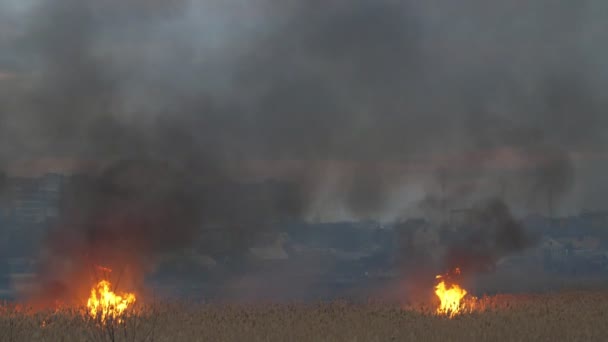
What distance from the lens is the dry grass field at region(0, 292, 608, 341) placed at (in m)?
22.3

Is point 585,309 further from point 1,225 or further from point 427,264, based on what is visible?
point 1,225

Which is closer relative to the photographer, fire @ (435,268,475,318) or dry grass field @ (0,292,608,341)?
dry grass field @ (0,292,608,341)

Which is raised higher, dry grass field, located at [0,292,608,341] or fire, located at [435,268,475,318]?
fire, located at [435,268,475,318]

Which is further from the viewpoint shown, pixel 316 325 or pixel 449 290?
pixel 449 290

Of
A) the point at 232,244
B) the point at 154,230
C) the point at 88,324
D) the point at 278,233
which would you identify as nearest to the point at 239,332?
the point at 88,324

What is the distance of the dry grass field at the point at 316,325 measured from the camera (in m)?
22.3

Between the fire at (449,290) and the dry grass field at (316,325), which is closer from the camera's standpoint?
the dry grass field at (316,325)

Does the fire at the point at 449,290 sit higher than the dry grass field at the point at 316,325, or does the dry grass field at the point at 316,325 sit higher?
the fire at the point at 449,290

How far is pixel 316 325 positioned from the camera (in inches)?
994

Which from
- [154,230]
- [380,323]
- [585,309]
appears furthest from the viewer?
[154,230]

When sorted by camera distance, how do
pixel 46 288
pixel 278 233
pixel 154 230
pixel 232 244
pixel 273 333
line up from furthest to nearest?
pixel 278 233, pixel 232 244, pixel 46 288, pixel 154 230, pixel 273 333

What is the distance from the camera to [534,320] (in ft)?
87.5

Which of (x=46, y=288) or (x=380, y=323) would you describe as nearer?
(x=380, y=323)

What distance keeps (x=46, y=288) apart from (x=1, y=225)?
122662 mm
